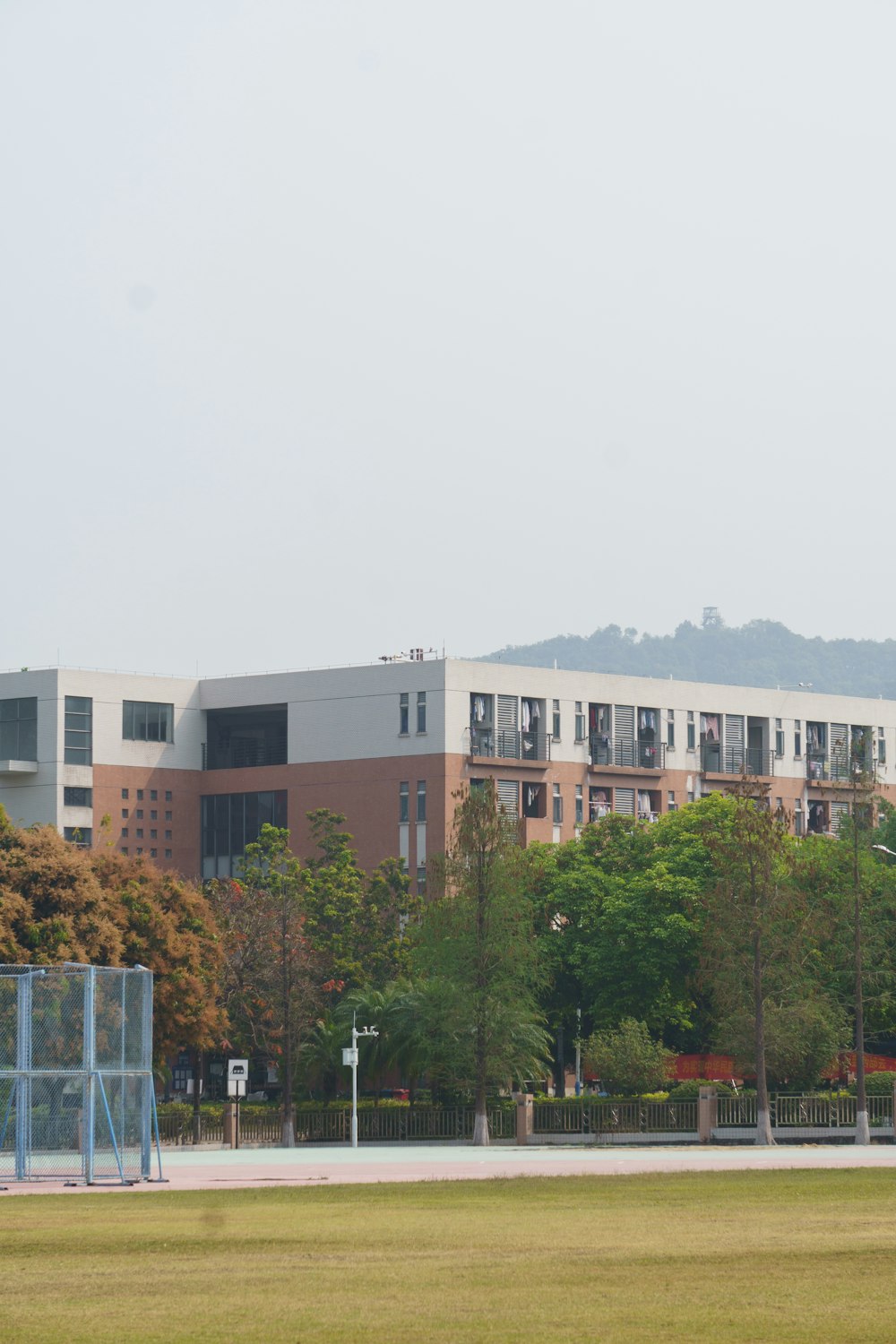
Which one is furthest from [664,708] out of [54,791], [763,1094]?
[763,1094]

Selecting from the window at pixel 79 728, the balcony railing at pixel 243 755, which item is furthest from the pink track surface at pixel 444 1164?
the balcony railing at pixel 243 755

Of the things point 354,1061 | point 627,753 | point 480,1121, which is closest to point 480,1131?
point 480,1121

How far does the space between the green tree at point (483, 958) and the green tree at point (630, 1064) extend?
8.38 feet

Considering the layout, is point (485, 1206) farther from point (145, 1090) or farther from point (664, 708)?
point (664, 708)

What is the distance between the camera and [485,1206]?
32344 mm

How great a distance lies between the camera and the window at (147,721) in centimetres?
11475

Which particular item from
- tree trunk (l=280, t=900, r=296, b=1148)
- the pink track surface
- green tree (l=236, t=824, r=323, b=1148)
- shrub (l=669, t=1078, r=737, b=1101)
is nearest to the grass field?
the pink track surface

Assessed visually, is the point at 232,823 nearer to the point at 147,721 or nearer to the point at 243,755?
the point at 243,755

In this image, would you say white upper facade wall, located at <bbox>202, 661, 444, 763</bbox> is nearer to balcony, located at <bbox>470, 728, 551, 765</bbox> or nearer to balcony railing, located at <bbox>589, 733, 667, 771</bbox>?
balcony, located at <bbox>470, 728, 551, 765</bbox>

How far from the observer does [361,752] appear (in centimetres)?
11231

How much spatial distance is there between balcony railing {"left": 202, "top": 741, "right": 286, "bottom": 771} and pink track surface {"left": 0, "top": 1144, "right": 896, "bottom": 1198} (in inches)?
1994

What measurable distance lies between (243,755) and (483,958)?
4645cm

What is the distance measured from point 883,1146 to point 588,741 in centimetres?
5316

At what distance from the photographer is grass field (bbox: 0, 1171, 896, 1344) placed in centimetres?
1752
